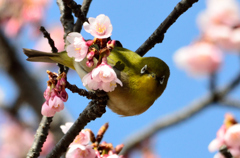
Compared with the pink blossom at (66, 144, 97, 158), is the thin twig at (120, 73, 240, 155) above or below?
above

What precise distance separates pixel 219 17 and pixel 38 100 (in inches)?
114

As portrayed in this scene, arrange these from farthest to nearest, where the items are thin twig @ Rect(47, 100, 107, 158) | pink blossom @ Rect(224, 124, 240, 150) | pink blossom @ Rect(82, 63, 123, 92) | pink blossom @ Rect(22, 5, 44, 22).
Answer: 1. pink blossom @ Rect(22, 5, 44, 22)
2. pink blossom @ Rect(224, 124, 240, 150)
3. thin twig @ Rect(47, 100, 107, 158)
4. pink blossom @ Rect(82, 63, 123, 92)

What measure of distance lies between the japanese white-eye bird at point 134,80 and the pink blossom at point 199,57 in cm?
289

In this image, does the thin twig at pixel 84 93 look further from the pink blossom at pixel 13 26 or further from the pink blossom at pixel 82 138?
the pink blossom at pixel 13 26

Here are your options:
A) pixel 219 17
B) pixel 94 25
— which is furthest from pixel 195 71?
pixel 94 25

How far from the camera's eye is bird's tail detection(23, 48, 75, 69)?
259 cm

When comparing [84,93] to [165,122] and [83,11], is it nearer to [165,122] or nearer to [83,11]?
[83,11]

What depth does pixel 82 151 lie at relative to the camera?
7.11 feet

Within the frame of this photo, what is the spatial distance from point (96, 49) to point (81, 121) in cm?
55

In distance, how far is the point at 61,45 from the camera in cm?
707

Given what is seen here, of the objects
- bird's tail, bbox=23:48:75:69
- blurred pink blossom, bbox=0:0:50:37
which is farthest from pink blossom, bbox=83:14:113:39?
blurred pink blossom, bbox=0:0:50:37

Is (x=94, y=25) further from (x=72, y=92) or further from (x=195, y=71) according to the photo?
(x=195, y=71)

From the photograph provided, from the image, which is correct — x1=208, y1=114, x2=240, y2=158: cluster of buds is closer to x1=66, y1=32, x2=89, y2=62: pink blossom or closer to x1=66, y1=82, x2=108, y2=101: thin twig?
x1=66, y1=82, x2=108, y2=101: thin twig

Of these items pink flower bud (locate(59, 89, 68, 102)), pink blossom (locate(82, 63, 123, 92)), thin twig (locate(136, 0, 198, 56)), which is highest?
thin twig (locate(136, 0, 198, 56))
